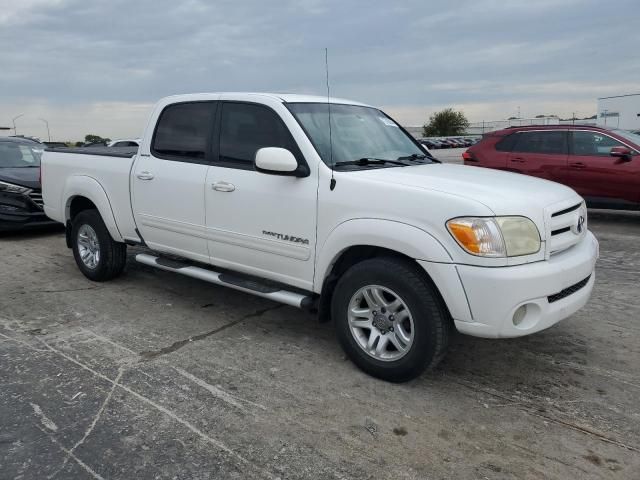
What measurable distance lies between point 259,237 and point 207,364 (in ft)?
3.27

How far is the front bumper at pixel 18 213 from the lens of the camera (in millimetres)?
8445

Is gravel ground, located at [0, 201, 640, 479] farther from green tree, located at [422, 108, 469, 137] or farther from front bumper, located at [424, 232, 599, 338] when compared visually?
green tree, located at [422, 108, 469, 137]

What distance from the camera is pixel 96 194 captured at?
5.71 m

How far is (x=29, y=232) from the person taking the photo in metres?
9.38

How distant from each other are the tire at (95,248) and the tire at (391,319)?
121 inches

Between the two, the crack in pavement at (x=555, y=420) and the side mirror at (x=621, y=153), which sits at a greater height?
the side mirror at (x=621, y=153)

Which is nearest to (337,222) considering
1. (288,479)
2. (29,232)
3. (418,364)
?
(418,364)

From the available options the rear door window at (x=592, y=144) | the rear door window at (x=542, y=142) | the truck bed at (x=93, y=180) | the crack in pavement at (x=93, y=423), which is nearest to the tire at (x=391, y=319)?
the crack in pavement at (x=93, y=423)

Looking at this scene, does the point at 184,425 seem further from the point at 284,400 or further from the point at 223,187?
the point at 223,187

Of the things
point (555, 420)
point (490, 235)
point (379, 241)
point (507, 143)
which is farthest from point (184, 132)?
point (507, 143)

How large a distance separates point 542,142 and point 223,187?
730cm

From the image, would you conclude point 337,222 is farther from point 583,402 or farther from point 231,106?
point 583,402

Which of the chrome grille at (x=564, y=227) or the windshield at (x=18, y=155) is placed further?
the windshield at (x=18, y=155)

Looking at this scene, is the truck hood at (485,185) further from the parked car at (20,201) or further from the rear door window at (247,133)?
the parked car at (20,201)
